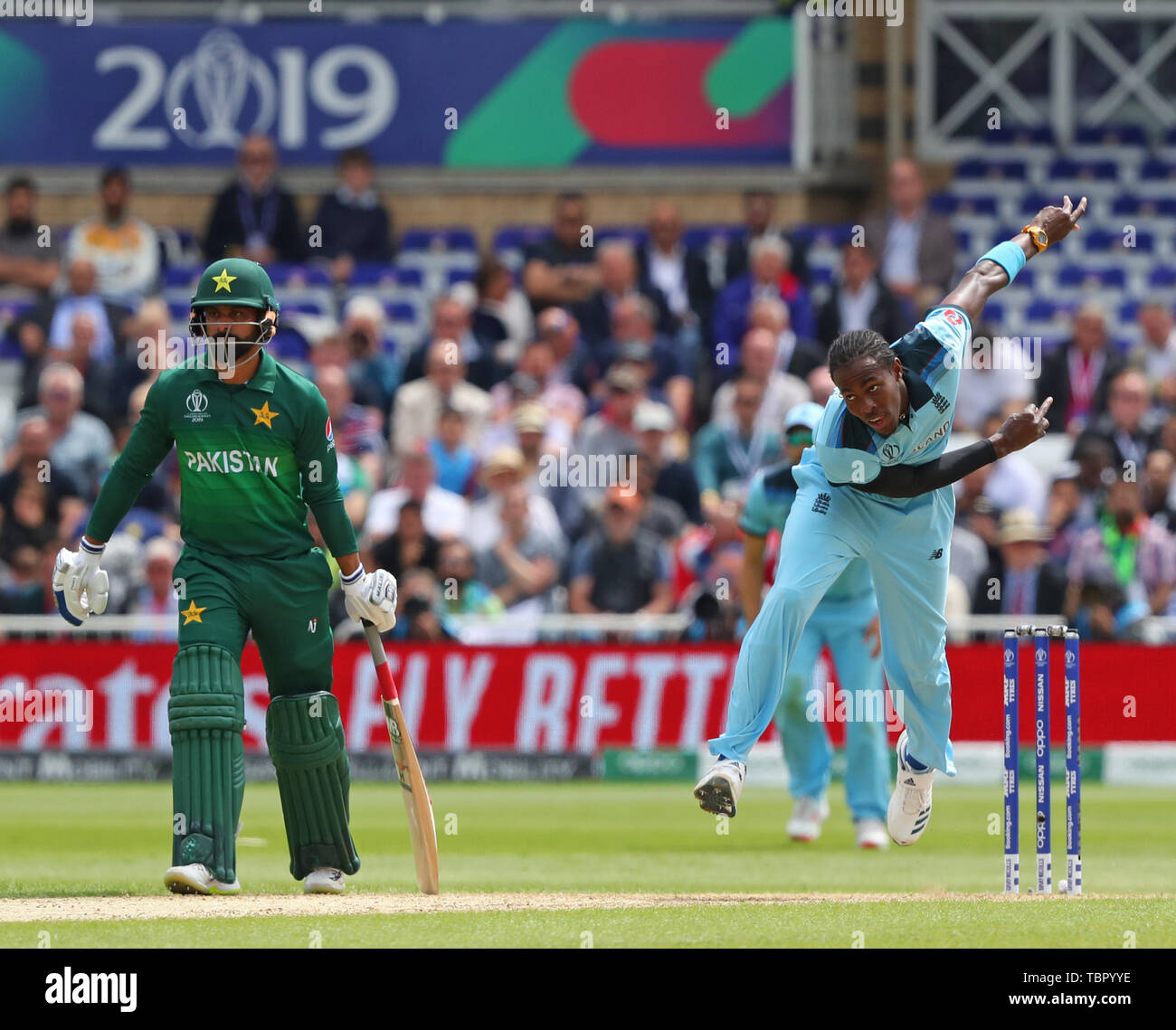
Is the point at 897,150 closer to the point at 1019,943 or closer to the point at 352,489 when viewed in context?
the point at 352,489

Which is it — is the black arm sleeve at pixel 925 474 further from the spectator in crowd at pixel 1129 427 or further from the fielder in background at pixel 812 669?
the spectator in crowd at pixel 1129 427

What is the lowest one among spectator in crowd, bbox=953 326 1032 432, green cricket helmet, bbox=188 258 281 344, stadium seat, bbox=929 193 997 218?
green cricket helmet, bbox=188 258 281 344

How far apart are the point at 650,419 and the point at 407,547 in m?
2.50

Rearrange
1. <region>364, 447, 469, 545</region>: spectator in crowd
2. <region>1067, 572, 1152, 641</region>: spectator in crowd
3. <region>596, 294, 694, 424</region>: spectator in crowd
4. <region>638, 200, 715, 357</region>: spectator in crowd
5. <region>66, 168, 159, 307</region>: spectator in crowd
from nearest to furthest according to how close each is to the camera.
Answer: <region>1067, 572, 1152, 641</region>: spectator in crowd → <region>364, 447, 469, 545</region>: spectator in crowd → <region>596, 294, 694, 424</region>: spectator in crowd → <region>638, 200, 715, 357</region>: spectator in crowd → <region>66, 168, 159, 307</region>: spectator in crowd

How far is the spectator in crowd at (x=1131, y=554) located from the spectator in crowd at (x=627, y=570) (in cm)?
335

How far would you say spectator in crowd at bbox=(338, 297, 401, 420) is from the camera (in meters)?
20.1

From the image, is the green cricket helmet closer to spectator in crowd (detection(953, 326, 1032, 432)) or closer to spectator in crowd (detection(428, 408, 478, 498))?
spectator in crowd (detection(428, 408, 478, 498))

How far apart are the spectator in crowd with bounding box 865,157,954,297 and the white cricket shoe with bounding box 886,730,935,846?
1181cm

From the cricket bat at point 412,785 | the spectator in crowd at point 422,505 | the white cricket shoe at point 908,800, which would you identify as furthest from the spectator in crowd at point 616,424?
the cricket bat at point 412,785

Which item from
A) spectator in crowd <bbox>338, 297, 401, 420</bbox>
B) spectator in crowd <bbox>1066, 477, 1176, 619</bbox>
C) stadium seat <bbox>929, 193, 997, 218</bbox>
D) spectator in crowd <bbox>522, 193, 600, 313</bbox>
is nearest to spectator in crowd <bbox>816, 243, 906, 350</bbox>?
spectator in crowd <bbox>522, 193, 600, 313</bbox>

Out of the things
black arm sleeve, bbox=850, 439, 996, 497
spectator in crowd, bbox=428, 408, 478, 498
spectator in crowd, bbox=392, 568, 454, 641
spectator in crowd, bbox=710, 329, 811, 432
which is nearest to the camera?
black arm sleeve, bbox=850, 439, 996, 497

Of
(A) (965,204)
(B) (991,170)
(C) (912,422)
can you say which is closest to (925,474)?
(C) (912,422)

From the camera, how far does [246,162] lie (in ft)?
73.4

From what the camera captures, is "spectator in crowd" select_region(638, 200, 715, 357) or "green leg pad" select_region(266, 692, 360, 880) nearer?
"green leg pad" select_region(266, 692, 360, 880)
